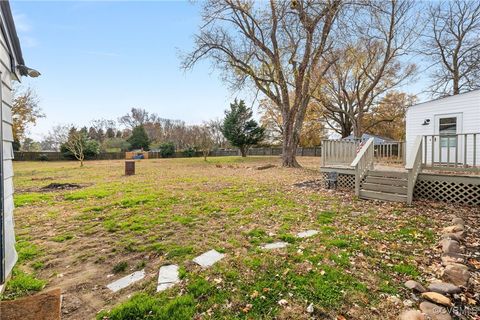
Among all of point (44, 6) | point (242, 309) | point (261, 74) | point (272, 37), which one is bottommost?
point (242, 309)

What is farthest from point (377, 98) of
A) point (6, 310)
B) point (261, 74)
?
point (6, 310)

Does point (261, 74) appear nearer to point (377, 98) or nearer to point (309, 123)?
point (309, 123)

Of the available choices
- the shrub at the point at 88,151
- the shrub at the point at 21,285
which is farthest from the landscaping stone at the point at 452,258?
the shrub at the point at 88,151

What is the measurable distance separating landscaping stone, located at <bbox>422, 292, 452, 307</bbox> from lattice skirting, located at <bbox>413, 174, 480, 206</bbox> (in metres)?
5.09

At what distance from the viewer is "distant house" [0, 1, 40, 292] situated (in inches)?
104

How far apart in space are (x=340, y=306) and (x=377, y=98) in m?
29.2

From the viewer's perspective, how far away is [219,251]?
3.54 meters

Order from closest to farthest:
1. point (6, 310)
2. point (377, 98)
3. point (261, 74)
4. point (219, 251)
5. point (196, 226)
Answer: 1. point (6, 310)
2. point (219, 251)
3. point (196, 226)
4. point (261, 74)
5. point (377, 98)

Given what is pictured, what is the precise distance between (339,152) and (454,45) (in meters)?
17.8

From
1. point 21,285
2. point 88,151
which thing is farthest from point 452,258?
point 88,151

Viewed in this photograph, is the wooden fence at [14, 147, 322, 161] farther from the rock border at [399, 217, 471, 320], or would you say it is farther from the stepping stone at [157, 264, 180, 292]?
the rock border at [399, 217, 471, 320]

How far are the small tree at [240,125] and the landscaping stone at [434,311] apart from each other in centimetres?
2431

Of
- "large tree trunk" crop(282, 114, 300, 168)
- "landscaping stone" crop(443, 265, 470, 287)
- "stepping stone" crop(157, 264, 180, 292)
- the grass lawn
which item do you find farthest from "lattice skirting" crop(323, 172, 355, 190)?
"stepping stone" crop(157, 264, 180, 292)

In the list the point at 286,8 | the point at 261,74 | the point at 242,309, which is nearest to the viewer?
the point at 242,309
